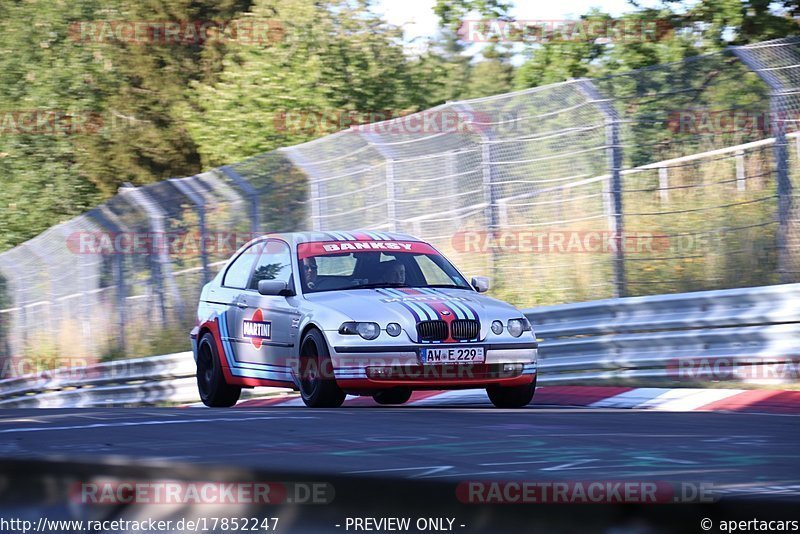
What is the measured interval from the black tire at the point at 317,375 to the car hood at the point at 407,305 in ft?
0.76

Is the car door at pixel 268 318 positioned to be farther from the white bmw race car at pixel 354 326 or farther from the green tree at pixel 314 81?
the green tree at pixel 314 81

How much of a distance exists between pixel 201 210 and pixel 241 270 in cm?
477

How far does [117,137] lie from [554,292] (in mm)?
29435

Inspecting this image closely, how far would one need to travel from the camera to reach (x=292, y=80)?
30.9 metres

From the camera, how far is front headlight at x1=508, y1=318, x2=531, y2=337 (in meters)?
9.86

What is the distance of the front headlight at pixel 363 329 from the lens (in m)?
9.54

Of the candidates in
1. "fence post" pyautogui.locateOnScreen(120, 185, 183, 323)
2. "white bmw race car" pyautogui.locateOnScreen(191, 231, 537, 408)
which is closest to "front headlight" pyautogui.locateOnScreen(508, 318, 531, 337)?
"white bmw race car" pyautogui.locateOnScreen(191, 231, 537, 408)

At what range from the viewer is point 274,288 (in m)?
10.4

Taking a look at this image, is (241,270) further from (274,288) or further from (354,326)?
(354,326)

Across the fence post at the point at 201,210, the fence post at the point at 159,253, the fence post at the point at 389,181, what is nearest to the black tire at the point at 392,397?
the fence post at the point at 389,181

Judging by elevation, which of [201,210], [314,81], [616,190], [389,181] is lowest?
[616,190]

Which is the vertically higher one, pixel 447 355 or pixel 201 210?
pixel 201 210

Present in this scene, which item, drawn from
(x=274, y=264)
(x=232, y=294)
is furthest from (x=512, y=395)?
(x=232, y=294)

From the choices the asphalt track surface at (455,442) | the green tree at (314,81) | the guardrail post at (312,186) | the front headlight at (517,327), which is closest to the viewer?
the asphalt track surface at (455,442)
